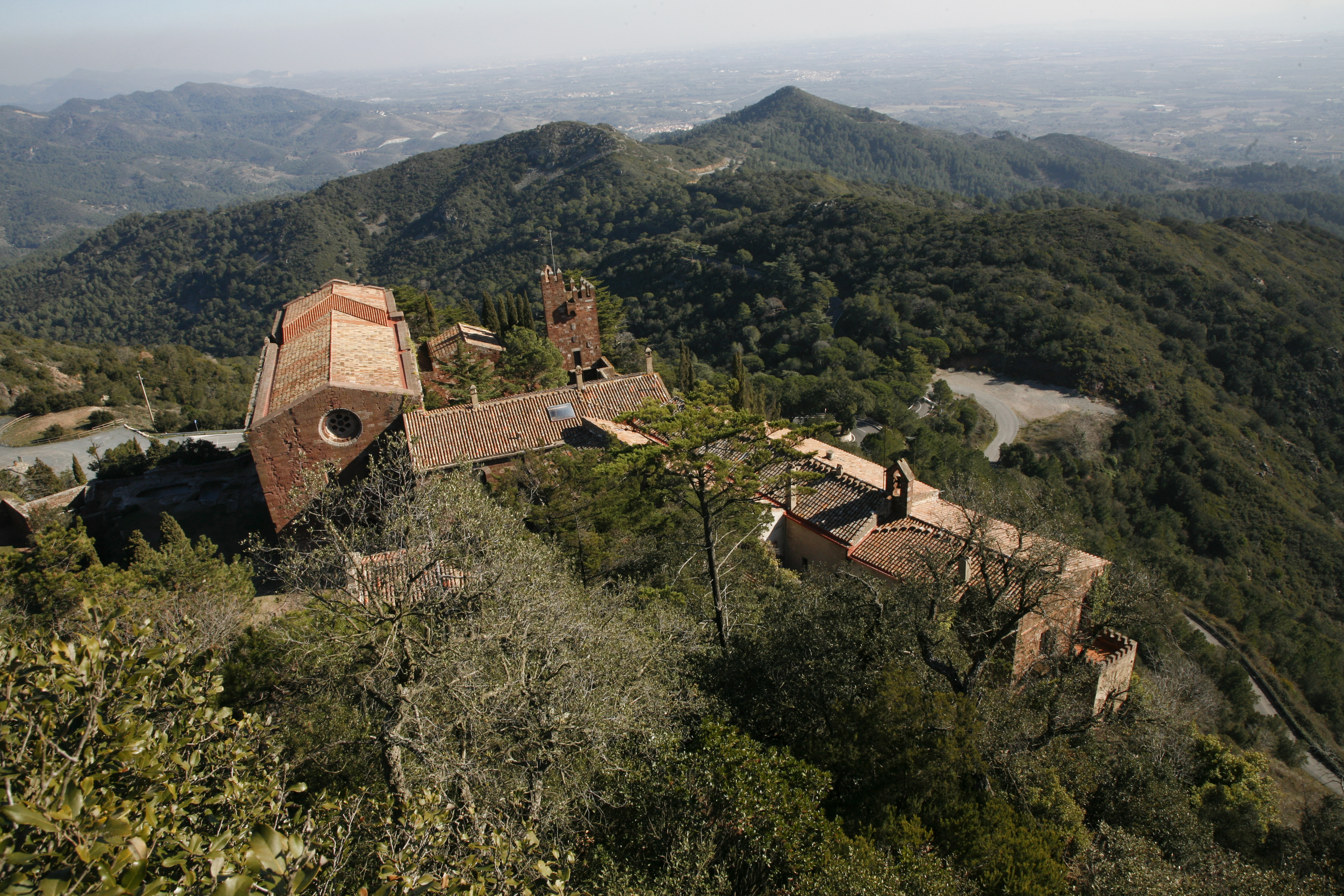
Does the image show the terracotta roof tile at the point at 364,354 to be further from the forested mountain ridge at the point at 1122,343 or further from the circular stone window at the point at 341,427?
the forested mountain ridge at the point at 1122,343

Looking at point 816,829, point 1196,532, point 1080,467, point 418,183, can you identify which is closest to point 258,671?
point 816,829

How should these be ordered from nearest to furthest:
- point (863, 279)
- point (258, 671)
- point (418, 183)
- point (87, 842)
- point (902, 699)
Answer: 1. point (87, 842)
2. point (902, 699)
3. point (258, 671)
4. point (863, 279)
5. point (418, 183)

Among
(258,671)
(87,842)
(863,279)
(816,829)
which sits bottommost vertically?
(863,279)

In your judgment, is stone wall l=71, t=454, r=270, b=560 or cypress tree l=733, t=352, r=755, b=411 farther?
cypress tree l=733, t=352, r=755, b=411

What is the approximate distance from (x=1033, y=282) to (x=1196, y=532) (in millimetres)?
29418

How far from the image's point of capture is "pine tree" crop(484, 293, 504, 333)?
1574 inches

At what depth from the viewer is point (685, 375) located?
39.4 meters

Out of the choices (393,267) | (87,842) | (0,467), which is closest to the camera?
(87,842)

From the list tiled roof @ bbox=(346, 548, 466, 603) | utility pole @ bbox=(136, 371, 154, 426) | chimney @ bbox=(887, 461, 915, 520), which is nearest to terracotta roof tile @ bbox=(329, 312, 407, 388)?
tiled roof @ bbox=(346, 548, 466, 603)

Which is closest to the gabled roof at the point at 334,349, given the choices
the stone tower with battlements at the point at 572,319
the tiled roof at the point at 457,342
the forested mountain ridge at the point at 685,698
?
the tiled roof at the point at 457,342

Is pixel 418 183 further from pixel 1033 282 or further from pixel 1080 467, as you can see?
pixel 1080 467

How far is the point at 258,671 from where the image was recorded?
13.5 m

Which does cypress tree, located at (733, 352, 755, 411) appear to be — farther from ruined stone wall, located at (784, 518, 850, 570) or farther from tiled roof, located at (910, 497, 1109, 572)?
tiled roof, located at (910, 497, 1109, 572)

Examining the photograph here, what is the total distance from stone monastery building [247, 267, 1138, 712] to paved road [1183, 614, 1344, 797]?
19.6 m
